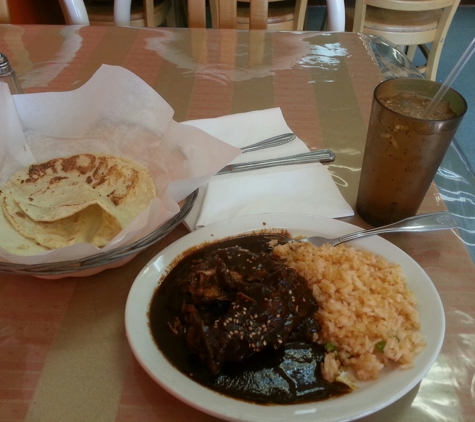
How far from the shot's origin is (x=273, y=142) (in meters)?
1.61

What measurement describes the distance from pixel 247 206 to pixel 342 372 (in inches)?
24.1

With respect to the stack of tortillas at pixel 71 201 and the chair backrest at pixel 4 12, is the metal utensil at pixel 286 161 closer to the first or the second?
the stack of tortillas at pixel 71 201

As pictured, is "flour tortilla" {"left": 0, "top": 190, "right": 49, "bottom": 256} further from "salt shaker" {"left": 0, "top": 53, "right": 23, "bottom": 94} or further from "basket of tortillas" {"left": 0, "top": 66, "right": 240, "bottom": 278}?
"salt shaker" {"left": 0, "top": 53, "right": 23, "bottom": 94}

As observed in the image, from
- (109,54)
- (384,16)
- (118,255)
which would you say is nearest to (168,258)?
(118,255)

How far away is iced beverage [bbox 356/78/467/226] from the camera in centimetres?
107

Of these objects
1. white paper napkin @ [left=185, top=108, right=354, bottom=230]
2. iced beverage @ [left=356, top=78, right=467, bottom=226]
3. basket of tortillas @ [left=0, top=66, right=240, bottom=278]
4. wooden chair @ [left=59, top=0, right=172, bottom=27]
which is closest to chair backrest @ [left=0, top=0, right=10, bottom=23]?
wooden chair @ [left=59, top=0, right=172, bottom=27]

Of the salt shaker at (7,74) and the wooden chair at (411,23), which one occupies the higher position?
the salt shaker at (7,74)

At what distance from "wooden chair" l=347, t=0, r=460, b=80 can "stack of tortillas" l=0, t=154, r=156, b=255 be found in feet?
8.63

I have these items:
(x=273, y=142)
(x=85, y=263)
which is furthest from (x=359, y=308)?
(x=273, y=142)

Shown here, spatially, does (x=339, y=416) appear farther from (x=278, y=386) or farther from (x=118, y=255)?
(x=118, y=255)

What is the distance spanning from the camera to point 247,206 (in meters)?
1.34

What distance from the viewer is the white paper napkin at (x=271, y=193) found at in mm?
1302

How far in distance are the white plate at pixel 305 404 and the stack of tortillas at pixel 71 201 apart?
7.6 inches

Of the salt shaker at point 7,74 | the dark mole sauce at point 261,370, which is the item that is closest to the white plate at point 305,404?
the dark mole sauce at point 261,370
